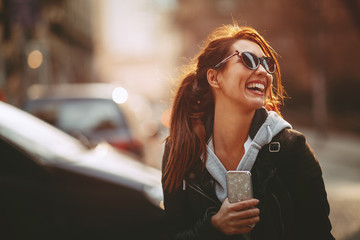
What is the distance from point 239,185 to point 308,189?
0.32 meters

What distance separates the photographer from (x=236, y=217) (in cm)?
202

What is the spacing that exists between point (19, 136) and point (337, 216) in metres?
3.04

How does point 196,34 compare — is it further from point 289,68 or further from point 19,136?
point 19,136

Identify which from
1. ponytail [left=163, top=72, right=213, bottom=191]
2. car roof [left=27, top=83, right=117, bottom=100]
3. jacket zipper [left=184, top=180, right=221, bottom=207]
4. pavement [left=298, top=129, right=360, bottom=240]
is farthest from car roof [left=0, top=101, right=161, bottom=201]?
car roof [left=27, top=83, right=117, bottom=100]

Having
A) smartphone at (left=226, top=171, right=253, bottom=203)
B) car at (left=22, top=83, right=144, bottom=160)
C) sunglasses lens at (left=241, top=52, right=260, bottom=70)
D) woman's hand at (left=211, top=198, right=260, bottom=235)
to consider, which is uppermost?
car at (left=22, top=83, right=144, bottom=160)

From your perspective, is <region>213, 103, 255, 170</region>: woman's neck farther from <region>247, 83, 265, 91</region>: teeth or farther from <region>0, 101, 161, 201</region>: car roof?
<region>0, 101, 161, 201</region>: car roof

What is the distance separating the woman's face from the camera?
2.18m

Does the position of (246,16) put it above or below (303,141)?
above

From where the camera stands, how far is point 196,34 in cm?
5662

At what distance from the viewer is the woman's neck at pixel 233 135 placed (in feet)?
7.43

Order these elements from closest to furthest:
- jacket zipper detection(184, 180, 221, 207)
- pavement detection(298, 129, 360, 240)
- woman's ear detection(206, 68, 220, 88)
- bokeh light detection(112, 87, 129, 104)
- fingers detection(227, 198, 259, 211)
A: fingers detection(227, 198, 259, 211), jacket zipper detection(184, 180, 221, 207), woman's ear detection(206, 68, 220, 88), pavement detection(298, 129, 360, 240), bokeh light detection(112, 87, 129, 104)

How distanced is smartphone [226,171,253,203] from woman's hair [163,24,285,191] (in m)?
0.25

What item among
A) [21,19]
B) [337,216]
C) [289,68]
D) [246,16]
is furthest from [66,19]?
[337,216]

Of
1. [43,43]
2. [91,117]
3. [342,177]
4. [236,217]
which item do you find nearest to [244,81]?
[236,217]
